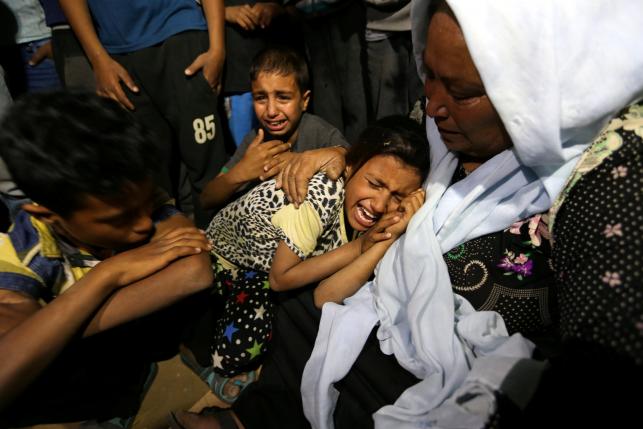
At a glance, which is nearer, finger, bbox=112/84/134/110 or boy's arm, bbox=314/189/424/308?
boy's arm, bbox=314/189/424/308

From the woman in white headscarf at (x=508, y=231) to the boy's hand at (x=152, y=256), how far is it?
→ 1.86ft

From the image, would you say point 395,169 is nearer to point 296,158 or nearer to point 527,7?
point 296,158

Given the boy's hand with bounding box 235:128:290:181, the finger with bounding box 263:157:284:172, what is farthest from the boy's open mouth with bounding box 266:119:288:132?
the finger with bounding box 263:157:284:172

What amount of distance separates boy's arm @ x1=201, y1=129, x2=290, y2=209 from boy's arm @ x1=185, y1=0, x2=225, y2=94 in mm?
563

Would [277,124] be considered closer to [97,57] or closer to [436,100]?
[97,57]

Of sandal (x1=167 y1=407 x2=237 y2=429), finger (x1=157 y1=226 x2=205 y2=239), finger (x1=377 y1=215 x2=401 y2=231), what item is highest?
finger (x1=157 y1=226 x2=205 y2=239)

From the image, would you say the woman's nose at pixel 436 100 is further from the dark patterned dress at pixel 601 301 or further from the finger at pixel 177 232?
the finger at pixel 177 232

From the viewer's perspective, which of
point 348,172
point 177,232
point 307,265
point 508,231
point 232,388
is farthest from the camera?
point 232,388

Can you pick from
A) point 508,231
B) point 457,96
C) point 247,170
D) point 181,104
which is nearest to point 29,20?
point 181,104

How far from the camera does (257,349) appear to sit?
1.98 metres

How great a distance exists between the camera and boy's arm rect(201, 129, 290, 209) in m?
2.14

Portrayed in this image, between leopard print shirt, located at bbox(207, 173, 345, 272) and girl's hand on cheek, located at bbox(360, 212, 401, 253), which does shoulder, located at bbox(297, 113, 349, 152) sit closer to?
leopard print shirt, located at bbox(207, 173, 345, 272)

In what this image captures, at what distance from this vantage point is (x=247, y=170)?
2141 mm

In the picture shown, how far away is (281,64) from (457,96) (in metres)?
1.35
